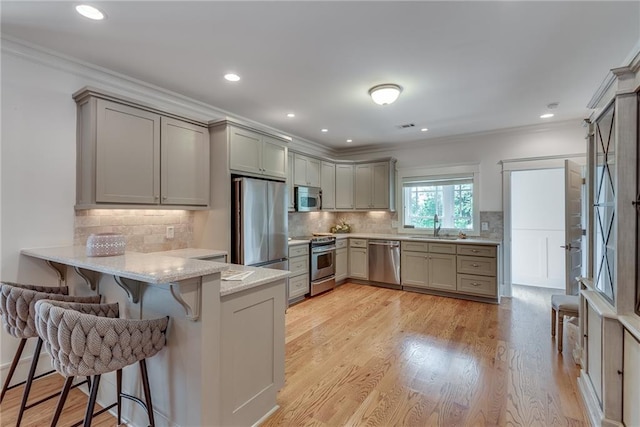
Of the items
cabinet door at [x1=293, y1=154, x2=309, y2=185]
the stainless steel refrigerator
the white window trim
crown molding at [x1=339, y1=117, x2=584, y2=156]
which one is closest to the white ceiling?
crown molding at [x1=339, y1=117, x2=584, y2=156]

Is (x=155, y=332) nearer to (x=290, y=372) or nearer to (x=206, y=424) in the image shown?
(x=206, y=424)

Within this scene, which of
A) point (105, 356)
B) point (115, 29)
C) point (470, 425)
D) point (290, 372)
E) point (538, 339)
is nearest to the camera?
point (105, 356)

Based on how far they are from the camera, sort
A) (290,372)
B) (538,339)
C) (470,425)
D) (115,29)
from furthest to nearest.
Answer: (538,339) < (290,372) < (115,29) < (470,425)

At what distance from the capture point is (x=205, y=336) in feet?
5.08

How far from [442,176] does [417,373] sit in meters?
3.70

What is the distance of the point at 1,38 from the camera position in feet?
7.41

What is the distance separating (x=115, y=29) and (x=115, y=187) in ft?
4.11

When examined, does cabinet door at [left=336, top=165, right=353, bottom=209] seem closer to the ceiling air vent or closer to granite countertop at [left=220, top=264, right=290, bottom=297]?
the ceiling air vent

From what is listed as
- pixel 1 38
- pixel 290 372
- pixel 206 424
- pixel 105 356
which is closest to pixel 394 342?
pixel 290 372

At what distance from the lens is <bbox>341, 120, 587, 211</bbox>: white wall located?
14.4 feet

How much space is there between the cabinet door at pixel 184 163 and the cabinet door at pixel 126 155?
9 centimetres

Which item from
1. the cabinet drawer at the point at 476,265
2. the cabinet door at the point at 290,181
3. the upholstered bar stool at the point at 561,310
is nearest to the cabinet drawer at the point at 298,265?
the cabinet door at the point at 290,181

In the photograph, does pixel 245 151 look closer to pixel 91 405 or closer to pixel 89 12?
pixel 89 12

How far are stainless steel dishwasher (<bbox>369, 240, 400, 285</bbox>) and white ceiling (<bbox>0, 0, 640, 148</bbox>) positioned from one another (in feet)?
7.88
